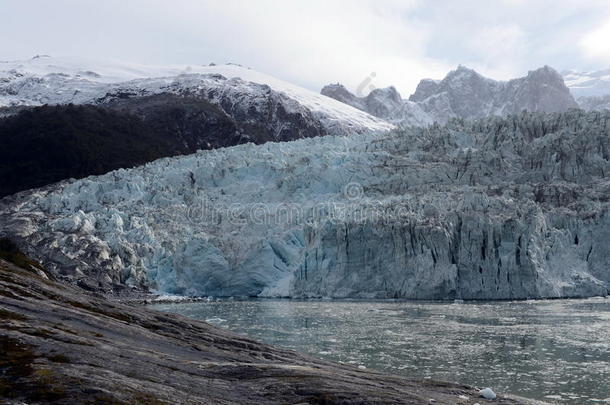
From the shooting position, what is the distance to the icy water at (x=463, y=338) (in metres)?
14.8

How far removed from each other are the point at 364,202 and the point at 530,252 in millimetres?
11613

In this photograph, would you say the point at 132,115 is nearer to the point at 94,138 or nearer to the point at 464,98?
the point at 94,138

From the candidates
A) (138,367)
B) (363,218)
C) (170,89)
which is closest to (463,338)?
(138,367)

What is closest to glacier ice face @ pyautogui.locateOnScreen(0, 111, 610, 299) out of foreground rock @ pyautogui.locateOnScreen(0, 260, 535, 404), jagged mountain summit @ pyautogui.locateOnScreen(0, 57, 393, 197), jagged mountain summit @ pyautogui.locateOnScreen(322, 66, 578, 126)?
foreground rock @ pyautogui.locateOnScreen(0, 260, 535, 404)

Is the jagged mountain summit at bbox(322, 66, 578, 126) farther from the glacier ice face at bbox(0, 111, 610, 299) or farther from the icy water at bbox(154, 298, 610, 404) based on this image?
the icy water at bbox(154, 298, 610, 404)

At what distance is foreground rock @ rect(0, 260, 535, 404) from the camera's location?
7762 mm

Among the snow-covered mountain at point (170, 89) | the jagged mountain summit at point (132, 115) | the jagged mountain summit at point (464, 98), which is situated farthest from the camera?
the jagged mountain summit at point (464, 98)

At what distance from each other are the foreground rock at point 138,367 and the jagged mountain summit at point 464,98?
14505 centimetres

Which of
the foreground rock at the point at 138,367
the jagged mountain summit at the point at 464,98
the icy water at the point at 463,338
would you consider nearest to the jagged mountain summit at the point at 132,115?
the jagged mountain summit at the point at 464,98

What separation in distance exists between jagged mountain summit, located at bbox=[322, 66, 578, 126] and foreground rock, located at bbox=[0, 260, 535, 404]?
145 m

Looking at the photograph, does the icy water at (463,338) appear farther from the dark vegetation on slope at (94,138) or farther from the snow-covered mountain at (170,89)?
the snow-covered mountain at (170,89)

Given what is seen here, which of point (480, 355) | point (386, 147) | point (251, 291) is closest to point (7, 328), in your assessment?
point (480, 355)

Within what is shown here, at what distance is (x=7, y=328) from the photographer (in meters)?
9.28

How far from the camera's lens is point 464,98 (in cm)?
17312
